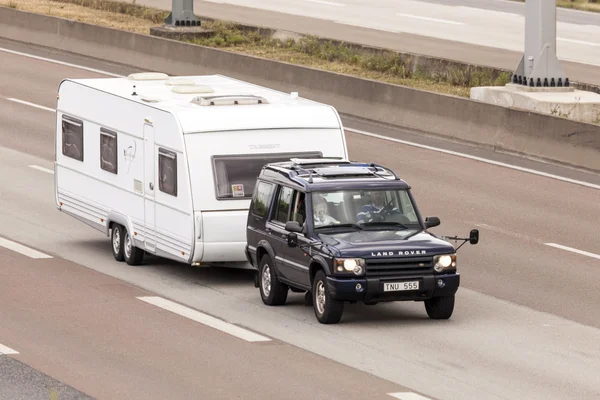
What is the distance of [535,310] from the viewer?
17125 mm

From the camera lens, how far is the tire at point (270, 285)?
56.0ft

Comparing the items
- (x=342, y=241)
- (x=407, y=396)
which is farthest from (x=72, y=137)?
(x=407, y=396)

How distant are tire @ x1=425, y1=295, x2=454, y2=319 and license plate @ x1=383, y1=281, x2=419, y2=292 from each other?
0.55m

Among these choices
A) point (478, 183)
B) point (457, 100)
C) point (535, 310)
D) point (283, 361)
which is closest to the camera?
point (283, 361)

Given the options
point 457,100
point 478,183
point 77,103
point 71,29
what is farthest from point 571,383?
point 71,29

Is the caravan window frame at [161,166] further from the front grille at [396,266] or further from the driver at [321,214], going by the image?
the front grille at [396,266]

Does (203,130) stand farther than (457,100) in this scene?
No

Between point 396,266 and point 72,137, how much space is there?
7.58 meters

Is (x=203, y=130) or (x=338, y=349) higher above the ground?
(x=203, y=130)

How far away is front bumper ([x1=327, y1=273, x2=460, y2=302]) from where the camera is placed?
15609 millimetres

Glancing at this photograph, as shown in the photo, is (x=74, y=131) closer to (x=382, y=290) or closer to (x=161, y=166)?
(x=161, y=166)

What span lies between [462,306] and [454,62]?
1735cm

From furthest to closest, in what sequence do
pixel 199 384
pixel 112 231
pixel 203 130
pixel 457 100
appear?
pixel 457 100, pixel 112 231, pixel 203 130, pixel 199 384

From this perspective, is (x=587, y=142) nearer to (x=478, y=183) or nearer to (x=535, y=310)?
(x=478, y=183)
